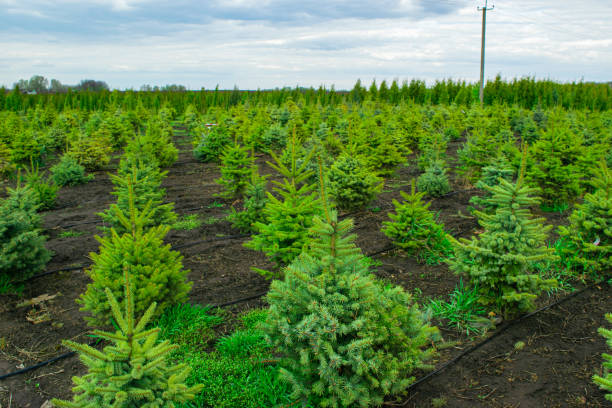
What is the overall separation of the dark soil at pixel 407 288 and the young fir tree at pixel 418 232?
0.23m

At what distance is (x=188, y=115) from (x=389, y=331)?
63.5ft

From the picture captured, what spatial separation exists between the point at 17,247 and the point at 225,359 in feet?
10.7

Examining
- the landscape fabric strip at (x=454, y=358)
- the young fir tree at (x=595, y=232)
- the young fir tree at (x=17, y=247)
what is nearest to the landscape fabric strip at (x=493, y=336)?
the landscape fabric strip at (x=454, y=358)

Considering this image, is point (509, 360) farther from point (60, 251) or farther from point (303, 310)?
point (60, 251)

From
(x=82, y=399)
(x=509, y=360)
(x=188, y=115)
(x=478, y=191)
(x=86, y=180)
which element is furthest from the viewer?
(x=188, y=115)

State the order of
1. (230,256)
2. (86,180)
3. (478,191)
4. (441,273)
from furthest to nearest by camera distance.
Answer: (86,180), (478,191), (230,256), (441,273)

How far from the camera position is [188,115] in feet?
66.9

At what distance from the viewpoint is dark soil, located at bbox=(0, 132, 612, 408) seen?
135 inches

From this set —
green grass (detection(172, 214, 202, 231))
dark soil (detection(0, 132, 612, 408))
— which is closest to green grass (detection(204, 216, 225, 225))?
dark soil (detection(0, 132, 612, 408))

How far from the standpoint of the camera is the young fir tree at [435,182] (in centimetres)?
891

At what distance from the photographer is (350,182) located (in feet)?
25.2

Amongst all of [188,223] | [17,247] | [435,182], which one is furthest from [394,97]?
[17,247]

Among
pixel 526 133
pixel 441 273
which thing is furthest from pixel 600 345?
pixel 526 133

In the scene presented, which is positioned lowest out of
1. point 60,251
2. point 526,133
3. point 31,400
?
point 31,400
